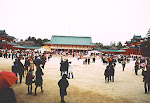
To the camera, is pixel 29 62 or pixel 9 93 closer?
pixel 9 93

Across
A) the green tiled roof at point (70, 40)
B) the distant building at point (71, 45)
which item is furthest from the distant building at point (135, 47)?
the green tiled roof at point (70, 40)

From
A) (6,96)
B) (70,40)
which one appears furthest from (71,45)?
(6,96)

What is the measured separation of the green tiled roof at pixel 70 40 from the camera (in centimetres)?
4525

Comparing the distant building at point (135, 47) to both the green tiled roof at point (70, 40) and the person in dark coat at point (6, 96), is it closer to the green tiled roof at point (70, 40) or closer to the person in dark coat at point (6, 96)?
the green tiled roof at point (70, 40)

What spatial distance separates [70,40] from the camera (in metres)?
47.7

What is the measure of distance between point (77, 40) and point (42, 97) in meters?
43.1

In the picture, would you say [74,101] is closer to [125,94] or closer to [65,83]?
[65,83]

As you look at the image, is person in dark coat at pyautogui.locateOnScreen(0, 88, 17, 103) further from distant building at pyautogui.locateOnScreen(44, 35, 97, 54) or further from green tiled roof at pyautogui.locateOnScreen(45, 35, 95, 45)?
green tiled roof at pyautogui.locateOnScreen(45, 35, 95, 45)

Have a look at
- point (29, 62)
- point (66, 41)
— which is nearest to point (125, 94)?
point (29, 62)

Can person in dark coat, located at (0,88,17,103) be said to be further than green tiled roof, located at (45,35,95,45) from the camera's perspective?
No

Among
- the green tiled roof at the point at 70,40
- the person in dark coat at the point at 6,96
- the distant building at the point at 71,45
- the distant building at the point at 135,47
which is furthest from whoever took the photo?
the green tiled roof at the point at 70,40

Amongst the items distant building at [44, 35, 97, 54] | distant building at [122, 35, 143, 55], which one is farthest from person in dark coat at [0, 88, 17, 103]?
distant building at [122, 35, 143, 55]

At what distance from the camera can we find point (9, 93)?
6.71 ft

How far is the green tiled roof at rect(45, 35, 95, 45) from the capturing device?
1781 inches
